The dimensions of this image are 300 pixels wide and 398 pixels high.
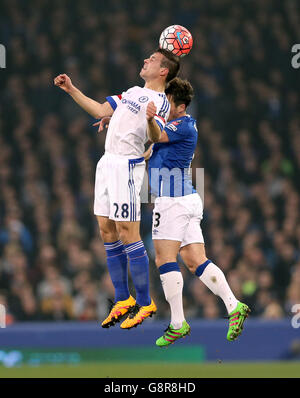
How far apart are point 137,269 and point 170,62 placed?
80.4 inches

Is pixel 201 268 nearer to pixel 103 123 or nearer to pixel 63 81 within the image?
pixel 103 123

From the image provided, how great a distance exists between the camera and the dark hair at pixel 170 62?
9156 mm

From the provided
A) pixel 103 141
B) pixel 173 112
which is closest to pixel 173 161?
pixel 173 112

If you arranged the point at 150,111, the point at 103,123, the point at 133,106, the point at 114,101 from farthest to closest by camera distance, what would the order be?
the point at 103,123
the point at 114,101
the point at 133,106
the point at 150,111

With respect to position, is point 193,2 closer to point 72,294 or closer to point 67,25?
point 67,25

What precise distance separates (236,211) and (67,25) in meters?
6.72

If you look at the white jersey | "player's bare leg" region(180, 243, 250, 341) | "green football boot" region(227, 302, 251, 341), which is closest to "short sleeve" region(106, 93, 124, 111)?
the white jersey

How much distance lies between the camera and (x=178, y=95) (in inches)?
370

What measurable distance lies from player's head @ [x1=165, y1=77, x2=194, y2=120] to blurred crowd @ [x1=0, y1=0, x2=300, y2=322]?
6.85m

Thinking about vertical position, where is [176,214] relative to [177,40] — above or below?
below

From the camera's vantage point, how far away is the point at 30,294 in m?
16.6

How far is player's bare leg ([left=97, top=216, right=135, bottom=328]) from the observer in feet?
30.2

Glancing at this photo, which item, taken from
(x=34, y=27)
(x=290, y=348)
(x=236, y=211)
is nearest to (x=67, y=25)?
(x=34, y=27)

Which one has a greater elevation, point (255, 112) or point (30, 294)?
point (255, 112)
